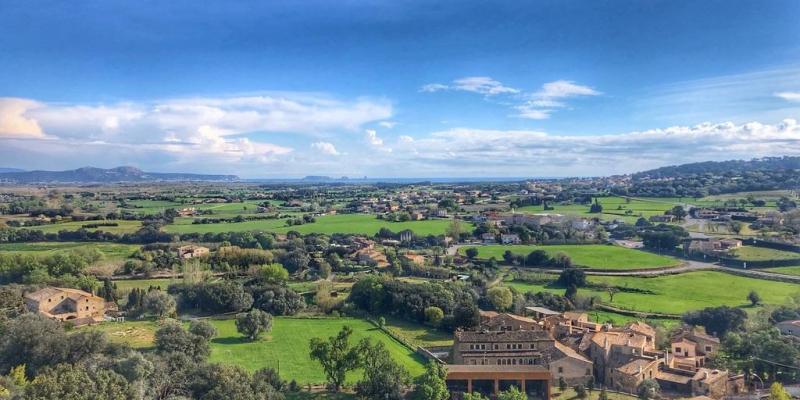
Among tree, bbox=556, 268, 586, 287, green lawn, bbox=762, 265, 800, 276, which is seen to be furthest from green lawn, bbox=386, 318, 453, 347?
green lawn, bbox=762, 265, 800, 276

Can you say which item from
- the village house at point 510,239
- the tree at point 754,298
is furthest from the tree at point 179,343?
the village house at point 510,239

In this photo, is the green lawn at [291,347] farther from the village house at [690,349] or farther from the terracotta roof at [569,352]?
the village house at [690,349]

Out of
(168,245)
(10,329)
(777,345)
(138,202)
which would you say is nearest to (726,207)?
(777,345)

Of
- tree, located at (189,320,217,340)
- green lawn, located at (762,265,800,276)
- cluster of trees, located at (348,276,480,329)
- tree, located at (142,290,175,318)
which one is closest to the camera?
tree, located at (189,320,217,340)

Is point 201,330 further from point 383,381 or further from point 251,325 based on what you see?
point 383,381

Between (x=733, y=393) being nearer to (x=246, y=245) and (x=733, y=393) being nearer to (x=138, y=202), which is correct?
(x=246, y=245)

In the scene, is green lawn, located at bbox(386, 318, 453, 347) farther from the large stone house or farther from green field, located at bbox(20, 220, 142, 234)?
green field, located at bbox(20, 220, 142, 234)
